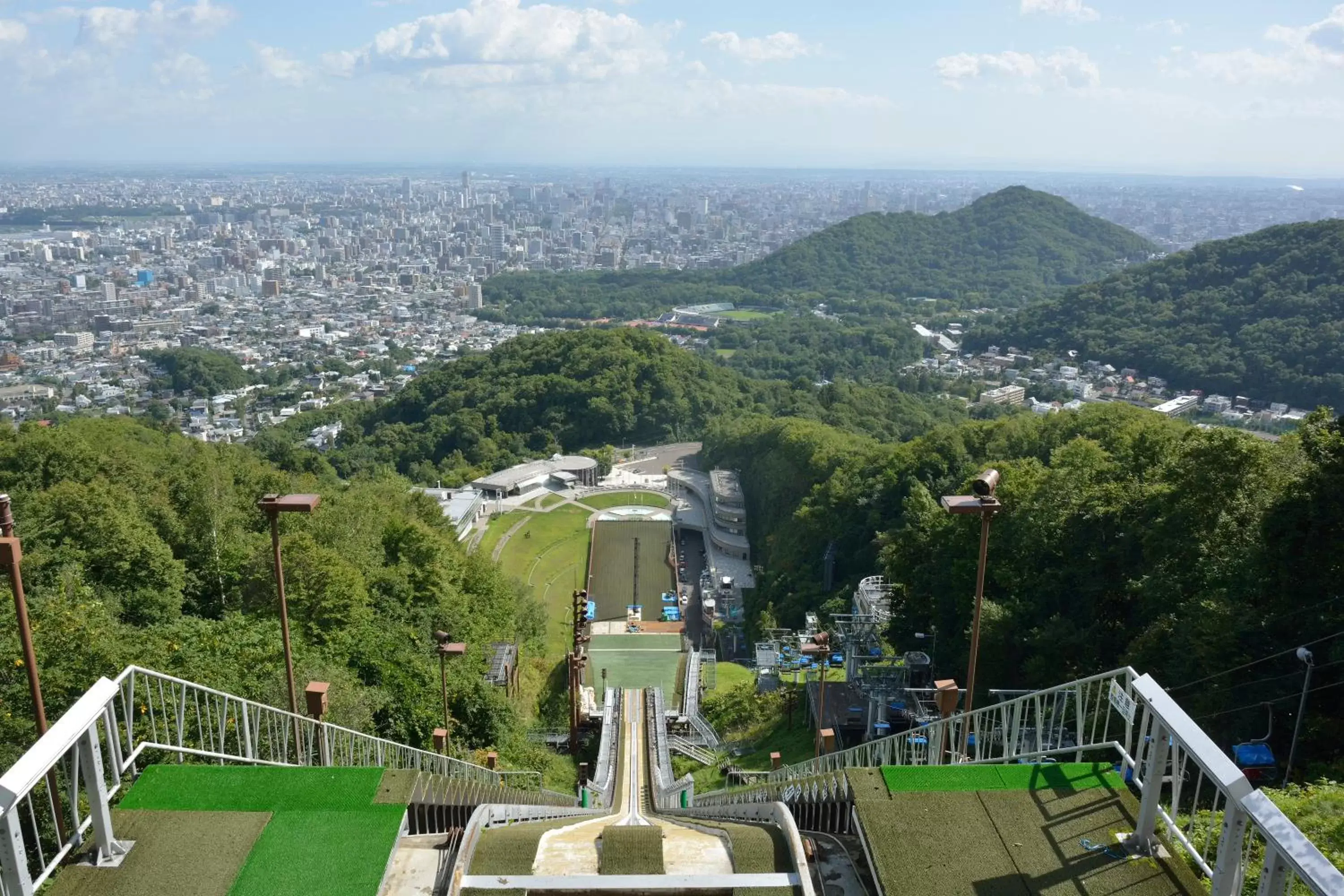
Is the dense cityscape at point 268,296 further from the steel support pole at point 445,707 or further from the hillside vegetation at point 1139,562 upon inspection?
the steel support pole at point 445,707

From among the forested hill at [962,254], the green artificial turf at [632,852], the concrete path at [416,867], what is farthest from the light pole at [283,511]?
the forested hill at [962,254]

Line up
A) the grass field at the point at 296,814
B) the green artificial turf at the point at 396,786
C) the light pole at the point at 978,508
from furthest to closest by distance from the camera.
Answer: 1. the light pole at the point at 978,508
2. the green artificial turf at the point at 396,786
3. the grass field at the point at 296,814

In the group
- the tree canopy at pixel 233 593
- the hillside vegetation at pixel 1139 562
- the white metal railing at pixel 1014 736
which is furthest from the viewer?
the hillside vegetation at pixel 1139 562

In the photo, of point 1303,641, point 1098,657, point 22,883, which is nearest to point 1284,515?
point 1303,641

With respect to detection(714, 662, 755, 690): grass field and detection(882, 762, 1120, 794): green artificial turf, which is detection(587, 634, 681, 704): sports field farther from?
detection(882, 762, 1120, 794): green artificial turf

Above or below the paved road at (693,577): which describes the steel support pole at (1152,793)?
above

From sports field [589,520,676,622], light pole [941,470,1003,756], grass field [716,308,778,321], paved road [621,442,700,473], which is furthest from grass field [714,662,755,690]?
grass field [716,308,778,321]

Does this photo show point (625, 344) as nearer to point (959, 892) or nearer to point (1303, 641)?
point (1303, 641)
